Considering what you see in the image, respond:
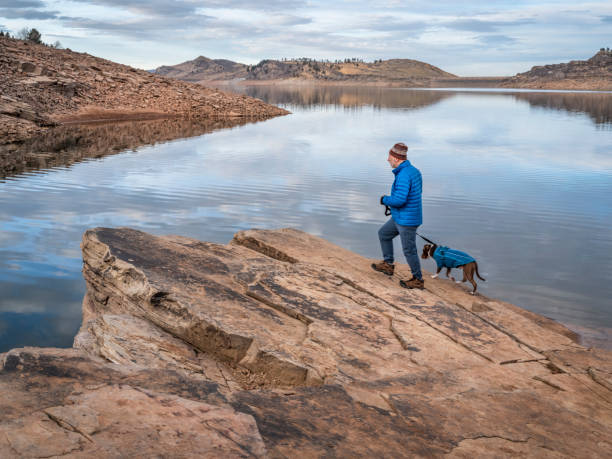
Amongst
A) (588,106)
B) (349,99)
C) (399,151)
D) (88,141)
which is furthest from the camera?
(349,99)

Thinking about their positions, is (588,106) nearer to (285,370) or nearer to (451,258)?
(451,258)

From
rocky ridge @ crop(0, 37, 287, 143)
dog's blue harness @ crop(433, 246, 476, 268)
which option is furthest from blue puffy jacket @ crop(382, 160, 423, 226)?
rocky ridge @ crop(0, 37, 287, 143)

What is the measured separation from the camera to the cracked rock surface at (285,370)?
11.5 feet

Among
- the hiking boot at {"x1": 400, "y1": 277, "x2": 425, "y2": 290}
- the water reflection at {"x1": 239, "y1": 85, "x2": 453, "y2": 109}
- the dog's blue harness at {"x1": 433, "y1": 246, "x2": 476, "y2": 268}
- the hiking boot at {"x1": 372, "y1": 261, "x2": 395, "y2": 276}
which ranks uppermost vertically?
the water reflection at {"x1": 239, "y1": 85, "x2": 453, "y2": 109}

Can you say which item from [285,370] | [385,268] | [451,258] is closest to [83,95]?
[385,268]

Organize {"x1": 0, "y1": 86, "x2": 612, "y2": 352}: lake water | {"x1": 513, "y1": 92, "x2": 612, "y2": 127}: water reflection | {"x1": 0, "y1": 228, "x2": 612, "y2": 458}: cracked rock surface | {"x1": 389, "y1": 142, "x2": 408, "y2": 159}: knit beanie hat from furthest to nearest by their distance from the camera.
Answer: {"x1": 513, "y1": 92, "x2": 612, "y2": 127}: water reflection, {"x1": 0, "y1": 86, "x2": 612, "y2": 352}: lake water, {"x1": 389, "y1": 142, "x2": 408, "y2": 159}: knit beanie hat, {"x1": 0, "y1": 228, "x2": 612, "y2": 458}: cracked rock surface

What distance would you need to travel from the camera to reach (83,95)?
1682 inches

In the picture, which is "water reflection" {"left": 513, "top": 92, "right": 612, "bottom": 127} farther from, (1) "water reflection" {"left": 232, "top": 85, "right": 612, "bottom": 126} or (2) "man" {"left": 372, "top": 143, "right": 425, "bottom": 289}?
(2) "man" {"left": 372, "top": 143, "right": 425, "bottom": 289}

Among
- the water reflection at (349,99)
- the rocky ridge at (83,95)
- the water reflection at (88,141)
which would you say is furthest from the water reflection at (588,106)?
the water reflection at (88,141)

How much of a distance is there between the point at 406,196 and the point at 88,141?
2542 cm

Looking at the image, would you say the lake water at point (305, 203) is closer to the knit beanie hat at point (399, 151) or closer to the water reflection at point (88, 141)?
the water reflection at point (88, 141)

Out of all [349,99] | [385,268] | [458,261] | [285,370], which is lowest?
[285,370]

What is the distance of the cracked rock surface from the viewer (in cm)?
349

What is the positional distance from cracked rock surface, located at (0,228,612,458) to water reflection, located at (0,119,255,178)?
15.6 metres
